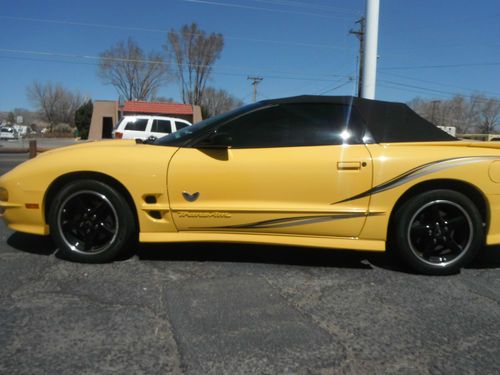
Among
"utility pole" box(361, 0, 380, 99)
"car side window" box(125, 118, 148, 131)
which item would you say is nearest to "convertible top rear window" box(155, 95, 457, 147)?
"utility pole" box(361, 0, 380, 99)

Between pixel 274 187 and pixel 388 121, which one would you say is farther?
pixel 388 121

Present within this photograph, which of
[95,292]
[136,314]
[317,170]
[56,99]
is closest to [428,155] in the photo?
[317,170]

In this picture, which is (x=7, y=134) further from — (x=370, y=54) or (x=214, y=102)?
(x=370, y=54)

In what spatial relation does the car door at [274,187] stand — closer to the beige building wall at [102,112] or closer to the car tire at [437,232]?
the car tire at [437,232]

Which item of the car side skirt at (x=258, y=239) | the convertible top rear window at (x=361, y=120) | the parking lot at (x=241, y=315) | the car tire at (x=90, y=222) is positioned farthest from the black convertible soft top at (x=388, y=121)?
the car tire at (x=90, y=222)

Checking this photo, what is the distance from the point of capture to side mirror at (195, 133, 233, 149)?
3291 millimetres

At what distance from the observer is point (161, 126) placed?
58.6 ft

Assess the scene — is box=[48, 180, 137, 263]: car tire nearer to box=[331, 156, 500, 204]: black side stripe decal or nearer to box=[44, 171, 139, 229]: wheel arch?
box=[44, 171, 139, 229]: wheel arch

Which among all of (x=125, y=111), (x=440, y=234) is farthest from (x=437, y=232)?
(x=125, y=111)

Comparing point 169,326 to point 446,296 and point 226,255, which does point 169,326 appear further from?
point 446,296

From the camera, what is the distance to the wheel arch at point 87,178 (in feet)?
11.1

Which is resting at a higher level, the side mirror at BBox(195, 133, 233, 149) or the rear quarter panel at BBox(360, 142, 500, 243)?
the side mirror at BBox(195, 133, 233, 149)

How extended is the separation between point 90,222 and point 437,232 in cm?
282

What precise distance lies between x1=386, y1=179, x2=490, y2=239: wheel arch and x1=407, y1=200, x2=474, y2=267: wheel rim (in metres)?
0.14
